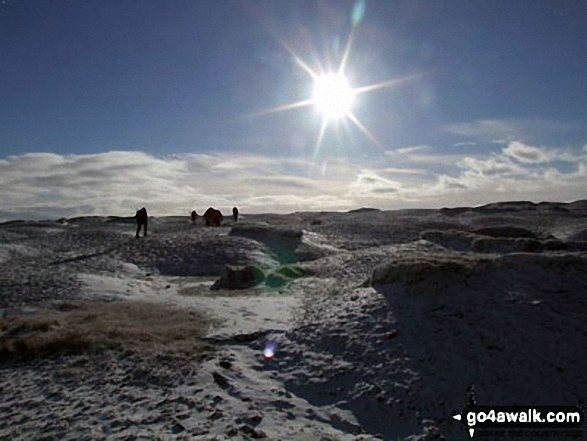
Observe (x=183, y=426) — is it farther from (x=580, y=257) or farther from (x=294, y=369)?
(x=580, y=257)

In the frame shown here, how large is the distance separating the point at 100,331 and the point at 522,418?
11257 mm

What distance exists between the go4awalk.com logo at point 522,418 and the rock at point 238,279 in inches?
603

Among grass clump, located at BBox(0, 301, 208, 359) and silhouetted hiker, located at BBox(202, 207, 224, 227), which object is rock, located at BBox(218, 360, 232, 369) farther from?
silhouetted hiker, located at BBox(202, 207, 224, 227)

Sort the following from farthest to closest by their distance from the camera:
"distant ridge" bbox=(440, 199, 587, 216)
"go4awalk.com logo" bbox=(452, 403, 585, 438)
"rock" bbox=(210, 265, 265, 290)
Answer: "distant ridge" bbox=(440, 199, 587, 216) < "rock" bbox=(210, 265, 265, 290) < "go4awalk.com logo" bbox=(452, 403, 585, 438)

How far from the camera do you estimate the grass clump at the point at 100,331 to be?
41.0 feet

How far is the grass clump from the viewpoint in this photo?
1251cm

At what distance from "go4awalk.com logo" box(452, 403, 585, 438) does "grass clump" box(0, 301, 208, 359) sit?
7.10m

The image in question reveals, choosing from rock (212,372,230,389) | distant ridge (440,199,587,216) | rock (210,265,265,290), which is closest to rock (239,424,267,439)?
rock (212,372,230,389)

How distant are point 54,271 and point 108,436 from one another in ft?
60.4

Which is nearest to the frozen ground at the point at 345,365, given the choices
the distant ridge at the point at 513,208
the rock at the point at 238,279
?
the rock at the point at 238,279

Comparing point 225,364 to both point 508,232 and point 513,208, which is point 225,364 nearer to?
point 508,232

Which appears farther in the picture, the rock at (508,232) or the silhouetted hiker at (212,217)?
the silhouetted hiker at (212,217)

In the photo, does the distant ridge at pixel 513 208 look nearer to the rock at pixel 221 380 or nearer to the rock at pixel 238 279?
the rock at pixel 238 279

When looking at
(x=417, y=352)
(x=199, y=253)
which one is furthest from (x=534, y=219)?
(x=417, y=352)
